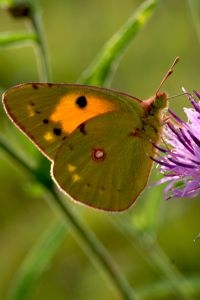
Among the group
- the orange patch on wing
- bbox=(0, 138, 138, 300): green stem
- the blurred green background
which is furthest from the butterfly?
the blurred green background

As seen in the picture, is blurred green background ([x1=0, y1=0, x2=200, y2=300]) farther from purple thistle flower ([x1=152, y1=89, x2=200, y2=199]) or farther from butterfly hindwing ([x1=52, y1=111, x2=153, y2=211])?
purple thistle flower ([x1=152, y1=89, x2=200, y2=199])

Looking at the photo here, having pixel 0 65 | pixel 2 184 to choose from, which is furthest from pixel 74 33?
pixel 2 184

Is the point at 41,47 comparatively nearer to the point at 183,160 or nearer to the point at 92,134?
the point at 92,134

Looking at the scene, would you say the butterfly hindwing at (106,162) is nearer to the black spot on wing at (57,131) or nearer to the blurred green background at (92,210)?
the black spot on wing at (57,131)

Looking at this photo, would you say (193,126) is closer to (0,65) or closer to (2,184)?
(2,184)

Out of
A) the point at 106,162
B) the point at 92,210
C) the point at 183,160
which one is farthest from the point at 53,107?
the point at 92,210

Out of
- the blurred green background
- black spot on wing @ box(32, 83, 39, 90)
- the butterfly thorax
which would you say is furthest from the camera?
the blurred green background
